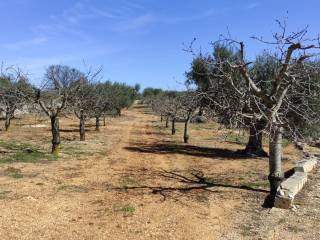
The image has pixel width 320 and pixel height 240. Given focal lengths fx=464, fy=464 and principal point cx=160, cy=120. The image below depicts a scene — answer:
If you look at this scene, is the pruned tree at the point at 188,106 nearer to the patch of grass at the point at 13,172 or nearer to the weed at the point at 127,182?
the weed at the point at 127,182

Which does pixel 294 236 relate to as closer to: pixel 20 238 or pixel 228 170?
pixel 20 238

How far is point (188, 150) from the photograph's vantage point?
Answer: 26516 millimetres

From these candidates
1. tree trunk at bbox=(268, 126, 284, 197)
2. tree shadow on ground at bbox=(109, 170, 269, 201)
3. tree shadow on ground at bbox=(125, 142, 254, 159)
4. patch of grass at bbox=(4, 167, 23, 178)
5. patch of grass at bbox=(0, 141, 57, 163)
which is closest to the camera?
tree trunk at bbox=(268, 126, 284, 197)

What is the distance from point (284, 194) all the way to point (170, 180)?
499 cm

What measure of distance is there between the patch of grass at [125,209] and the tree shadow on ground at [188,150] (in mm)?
12657

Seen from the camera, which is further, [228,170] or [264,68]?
[264,68]

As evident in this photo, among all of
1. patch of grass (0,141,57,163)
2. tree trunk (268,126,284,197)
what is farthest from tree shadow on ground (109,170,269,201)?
patch of grass (0,141,57,163)

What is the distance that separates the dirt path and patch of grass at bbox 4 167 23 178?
187 mm

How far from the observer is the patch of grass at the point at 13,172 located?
50.4 feet

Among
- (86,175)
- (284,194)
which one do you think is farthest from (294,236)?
(86,175)

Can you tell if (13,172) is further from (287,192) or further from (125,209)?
(287,192)

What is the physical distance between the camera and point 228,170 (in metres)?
18.8

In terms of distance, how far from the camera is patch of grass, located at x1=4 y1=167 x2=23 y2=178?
1537 cm

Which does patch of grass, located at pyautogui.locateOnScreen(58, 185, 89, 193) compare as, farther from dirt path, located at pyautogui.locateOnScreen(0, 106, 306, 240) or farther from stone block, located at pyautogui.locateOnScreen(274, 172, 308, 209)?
stone block, located at pyautogui.locateOnScreen(274, 172, 308, 209)
